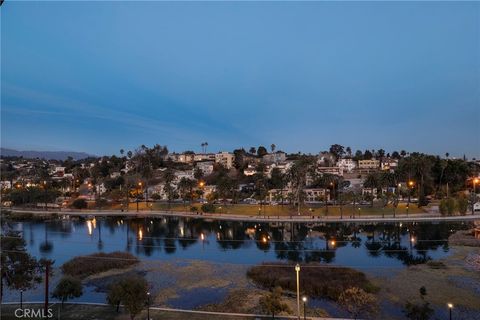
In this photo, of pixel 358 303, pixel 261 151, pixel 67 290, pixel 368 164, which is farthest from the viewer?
pixel 261 151

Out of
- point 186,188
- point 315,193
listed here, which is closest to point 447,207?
point 315,193

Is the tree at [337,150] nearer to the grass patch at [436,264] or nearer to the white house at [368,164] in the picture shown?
the white house at [368,164]

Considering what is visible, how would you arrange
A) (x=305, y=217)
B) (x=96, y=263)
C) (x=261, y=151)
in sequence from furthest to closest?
(x=261, y=151) < (x=305, y=217) < (x=96, y=263)

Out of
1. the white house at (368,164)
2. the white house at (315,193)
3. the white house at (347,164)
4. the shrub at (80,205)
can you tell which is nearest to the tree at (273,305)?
the white house at (315,193)

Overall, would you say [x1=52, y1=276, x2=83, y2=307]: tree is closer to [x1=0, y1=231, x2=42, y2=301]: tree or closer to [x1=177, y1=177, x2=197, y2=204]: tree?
[x1=0, y1=231, x2=42, y2=301]: tree

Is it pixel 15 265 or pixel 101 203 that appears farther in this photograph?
pixel 101 203

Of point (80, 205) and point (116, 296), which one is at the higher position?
point (80, 205)

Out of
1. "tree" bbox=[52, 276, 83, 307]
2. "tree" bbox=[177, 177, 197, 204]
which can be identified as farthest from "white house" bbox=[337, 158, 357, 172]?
"tree" bbox=[52, 276, 83, 307]

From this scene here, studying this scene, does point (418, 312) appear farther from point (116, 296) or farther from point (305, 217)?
point (305, 217)
